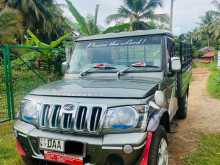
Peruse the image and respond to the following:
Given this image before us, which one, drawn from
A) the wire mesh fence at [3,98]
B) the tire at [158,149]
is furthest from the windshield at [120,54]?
the wire mesh fence at [3,98]

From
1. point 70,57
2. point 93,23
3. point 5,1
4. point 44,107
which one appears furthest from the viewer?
point 5,1

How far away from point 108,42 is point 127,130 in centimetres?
210

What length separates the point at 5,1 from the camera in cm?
2398

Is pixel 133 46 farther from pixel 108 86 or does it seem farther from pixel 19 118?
pixel 19 118

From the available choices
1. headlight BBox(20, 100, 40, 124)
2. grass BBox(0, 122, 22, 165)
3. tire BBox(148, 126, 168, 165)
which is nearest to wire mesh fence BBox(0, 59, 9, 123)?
grass BBox(0, 122, 22, 165)

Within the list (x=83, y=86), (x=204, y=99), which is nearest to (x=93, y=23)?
(x=204, y=99)

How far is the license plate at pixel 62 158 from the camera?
114 inches

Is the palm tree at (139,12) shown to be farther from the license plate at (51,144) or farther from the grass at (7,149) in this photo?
the license plate at (51,144)

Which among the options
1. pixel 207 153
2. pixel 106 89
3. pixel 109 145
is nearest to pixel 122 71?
pixel 106 89

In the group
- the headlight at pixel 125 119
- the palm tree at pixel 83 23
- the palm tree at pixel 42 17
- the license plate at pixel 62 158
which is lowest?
the license plate at pixel 62 158

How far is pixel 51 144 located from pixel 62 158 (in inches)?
7.4

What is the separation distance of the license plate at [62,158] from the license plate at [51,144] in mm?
56

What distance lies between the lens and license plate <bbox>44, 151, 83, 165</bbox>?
2.91 meters

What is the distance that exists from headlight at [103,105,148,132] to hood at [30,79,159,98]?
0.52 ft
